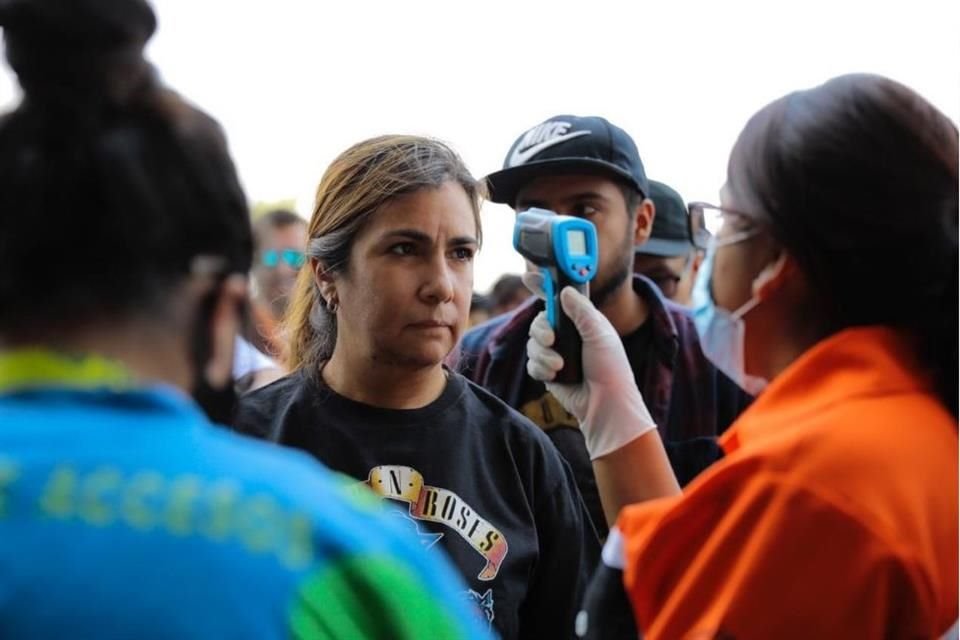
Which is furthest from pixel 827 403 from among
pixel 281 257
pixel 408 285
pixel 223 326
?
pixel 281 257

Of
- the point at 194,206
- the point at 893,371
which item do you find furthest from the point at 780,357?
the point at 194,206

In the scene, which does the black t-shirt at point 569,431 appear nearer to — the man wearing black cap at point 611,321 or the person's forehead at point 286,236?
the man wearing black cap at point 611,321

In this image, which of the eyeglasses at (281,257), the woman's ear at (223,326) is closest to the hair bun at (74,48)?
the woman's ear at (223,326)

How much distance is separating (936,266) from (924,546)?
0.40 metres

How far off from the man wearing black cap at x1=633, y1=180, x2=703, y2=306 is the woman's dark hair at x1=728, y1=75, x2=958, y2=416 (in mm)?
2657

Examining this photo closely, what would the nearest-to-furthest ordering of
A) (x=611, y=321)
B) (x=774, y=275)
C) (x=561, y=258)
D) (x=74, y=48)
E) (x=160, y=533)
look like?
(x=160, y=533)
(x=74, y=48)
(x=774, y=275)
(x=561, y=258)
(x=611, y=321)

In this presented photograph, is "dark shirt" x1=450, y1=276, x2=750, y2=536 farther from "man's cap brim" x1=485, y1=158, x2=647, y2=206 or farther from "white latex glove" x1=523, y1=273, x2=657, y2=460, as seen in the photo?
"white latex glove" x1=523, y1=273, x2=657, y2=460

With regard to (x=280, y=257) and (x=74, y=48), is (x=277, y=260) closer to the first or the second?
(x=280, y=257)

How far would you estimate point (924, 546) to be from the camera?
141 cm

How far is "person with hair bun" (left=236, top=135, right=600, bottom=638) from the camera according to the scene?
8.21 ft

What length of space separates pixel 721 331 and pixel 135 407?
105 cm

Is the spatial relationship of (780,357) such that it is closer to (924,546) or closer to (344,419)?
(924,546)

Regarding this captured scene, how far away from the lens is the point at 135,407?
43.8 inches

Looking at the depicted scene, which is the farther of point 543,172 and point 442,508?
point 543,172
